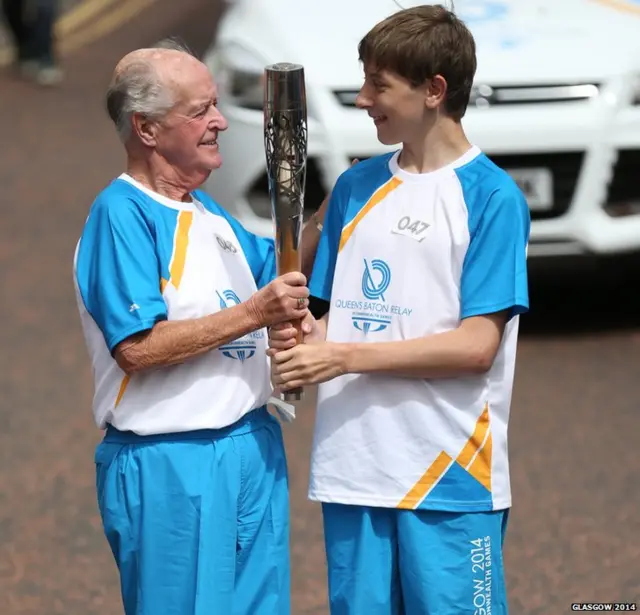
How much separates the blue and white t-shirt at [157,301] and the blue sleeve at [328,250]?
0.17 meters

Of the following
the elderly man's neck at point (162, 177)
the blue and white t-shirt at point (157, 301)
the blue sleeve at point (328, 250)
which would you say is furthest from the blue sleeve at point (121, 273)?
the blue sleeve at point (328, 250)

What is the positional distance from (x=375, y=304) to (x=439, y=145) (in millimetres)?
370

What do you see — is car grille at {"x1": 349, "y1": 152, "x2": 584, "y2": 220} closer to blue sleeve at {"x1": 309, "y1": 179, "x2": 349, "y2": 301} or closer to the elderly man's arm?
blue sleeve at {"x1": 309, "y1": 179, "x2": 349, "y2": 301}

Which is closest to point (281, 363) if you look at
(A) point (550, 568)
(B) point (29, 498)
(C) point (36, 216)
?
(A) point (550, 568)

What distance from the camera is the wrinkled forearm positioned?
3.32 metres

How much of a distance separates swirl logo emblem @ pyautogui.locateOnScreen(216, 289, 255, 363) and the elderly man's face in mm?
292

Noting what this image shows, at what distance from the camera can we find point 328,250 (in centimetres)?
354

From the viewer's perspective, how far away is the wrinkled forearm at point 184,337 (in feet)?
10.9

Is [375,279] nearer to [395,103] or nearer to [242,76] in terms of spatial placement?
[395,103]

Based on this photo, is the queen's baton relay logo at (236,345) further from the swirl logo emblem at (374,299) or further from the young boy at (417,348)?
the swirl logo emblem at (374,299)

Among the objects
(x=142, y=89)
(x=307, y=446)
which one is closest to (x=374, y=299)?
(x=142, y=89)

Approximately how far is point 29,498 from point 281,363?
8.14 feet

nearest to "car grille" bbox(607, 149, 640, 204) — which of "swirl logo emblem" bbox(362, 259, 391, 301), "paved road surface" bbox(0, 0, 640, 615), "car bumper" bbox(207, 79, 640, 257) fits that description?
"car bumper" bbox(207, 79, 640, 257)

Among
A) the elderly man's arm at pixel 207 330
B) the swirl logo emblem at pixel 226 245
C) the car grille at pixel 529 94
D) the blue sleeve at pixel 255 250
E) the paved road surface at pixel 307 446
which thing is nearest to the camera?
the elderly man's arm at pixel 207 330
